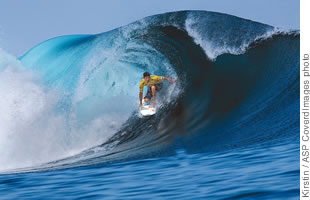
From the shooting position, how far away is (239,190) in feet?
14.9

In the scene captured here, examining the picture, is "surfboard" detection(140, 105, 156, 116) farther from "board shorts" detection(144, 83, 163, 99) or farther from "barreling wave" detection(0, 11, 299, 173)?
"board shorts" detection(144, 83, 163, 99)

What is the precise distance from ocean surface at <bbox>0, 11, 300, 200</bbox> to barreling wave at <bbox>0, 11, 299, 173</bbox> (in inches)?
1.1

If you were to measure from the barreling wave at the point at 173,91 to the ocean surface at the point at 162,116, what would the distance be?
0.03m

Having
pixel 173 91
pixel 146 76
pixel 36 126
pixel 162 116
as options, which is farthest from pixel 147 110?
pixel 36 126

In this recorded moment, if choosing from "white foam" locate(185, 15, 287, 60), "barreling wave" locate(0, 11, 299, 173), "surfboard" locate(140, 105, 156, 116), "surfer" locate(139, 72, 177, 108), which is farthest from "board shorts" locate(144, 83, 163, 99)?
"white foam" locate(185, 15, 287, 60)

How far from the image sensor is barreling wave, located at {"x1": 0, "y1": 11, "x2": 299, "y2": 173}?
27.7ft

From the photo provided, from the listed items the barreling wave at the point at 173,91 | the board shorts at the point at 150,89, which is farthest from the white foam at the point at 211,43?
the board shorts at the point at 150,89

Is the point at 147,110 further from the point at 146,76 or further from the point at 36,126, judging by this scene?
the point at 36,126

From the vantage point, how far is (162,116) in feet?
33.5

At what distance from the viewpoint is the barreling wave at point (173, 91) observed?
27.7ft

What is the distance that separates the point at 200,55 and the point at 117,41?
2.35 meters

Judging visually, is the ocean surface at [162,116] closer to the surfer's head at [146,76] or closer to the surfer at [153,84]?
the surfer at [153,84]

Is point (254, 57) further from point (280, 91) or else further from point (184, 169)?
point (184, 169)

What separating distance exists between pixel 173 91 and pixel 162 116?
3.66 ft
